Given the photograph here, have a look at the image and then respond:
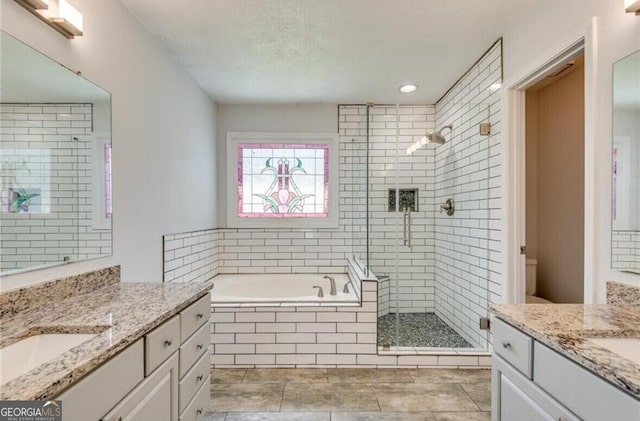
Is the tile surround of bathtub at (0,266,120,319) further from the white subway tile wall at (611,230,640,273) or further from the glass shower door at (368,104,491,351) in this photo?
the white subway tile wall at (611,230,640,273)

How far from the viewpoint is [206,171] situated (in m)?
3.52

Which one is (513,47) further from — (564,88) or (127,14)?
(127,14)

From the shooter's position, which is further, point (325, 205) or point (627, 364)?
point (325, 205)

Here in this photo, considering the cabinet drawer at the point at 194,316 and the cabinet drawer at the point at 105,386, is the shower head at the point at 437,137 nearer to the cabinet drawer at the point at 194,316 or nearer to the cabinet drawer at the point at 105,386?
the cabinet drawer at the point at 194,316

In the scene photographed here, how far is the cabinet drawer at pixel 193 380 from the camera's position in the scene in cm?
148

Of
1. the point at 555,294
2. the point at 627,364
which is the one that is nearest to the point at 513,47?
the point at 627,364

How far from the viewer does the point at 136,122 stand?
83.7 inches

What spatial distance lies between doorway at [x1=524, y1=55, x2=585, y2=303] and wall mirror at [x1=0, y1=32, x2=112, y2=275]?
3439mm

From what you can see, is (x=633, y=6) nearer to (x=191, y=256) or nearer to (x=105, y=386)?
(x=105, y=386)

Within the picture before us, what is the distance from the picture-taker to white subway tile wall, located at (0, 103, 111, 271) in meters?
1.24

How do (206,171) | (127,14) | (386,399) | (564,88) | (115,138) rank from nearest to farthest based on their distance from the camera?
(115,138)
(127,14)
(386,399)
(564,88)
(206,171)

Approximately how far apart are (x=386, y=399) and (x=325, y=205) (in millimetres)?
2198

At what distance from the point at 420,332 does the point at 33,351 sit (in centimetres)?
301

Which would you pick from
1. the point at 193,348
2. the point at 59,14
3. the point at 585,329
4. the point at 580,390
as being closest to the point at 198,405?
the point at 193,348
